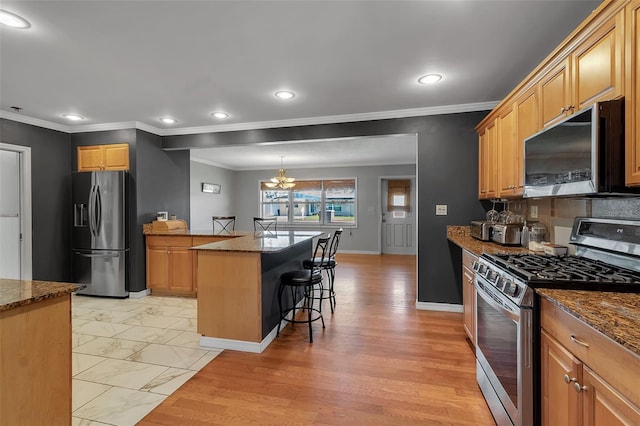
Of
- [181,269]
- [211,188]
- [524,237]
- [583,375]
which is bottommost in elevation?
[181,269]

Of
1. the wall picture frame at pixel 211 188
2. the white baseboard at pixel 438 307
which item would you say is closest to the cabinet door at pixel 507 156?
the white baseboard at pixel 438 307

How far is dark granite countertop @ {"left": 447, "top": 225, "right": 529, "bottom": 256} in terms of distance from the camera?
2363mm

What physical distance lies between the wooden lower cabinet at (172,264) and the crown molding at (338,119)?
1.53 meters

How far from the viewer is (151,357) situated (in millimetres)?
2523

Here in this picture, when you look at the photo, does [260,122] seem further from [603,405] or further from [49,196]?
[603,405]

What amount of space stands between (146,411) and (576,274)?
8.17 feet

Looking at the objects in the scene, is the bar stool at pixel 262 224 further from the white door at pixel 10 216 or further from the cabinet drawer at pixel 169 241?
the white door at pixel 10 216

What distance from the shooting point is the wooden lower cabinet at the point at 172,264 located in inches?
163

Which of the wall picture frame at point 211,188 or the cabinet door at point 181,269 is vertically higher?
the wall picture frame at point 211,188

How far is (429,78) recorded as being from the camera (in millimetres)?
2707

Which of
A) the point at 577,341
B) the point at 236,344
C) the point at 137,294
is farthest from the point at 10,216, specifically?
the point at 577,341

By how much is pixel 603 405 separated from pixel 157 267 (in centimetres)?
459

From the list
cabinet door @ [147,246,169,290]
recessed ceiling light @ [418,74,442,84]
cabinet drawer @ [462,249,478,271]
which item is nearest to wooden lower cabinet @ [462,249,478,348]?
cabinet drawer @ [462,249,478,271]

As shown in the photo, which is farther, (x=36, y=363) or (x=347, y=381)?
(x=347, y=381)
